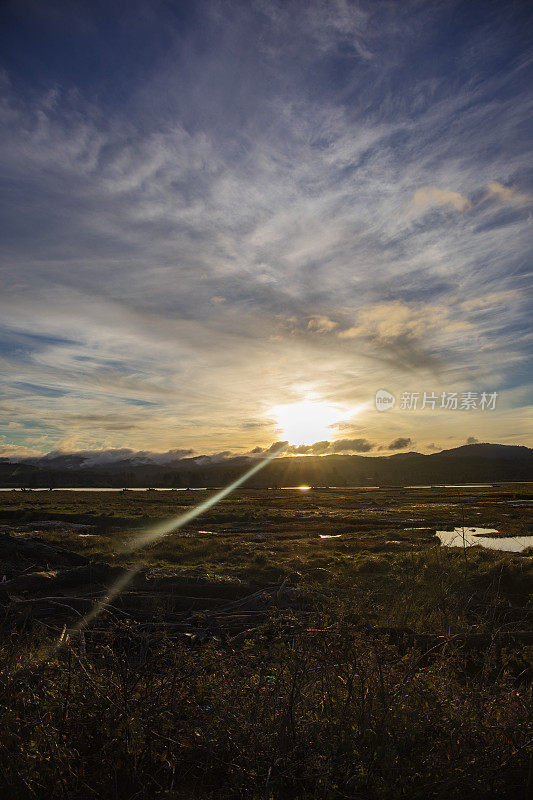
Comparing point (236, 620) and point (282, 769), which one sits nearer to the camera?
point (282, 769)

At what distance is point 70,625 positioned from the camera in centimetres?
870

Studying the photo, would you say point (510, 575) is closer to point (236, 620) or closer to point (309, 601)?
point (309, 601)

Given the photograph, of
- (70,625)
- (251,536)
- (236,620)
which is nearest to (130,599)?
(70,625)

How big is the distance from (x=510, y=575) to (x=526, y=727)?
14.6 metres

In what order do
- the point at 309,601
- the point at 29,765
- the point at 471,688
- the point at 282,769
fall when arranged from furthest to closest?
the point at 309,601
the point at 471,688
the point at 282,769
the point at 29,765

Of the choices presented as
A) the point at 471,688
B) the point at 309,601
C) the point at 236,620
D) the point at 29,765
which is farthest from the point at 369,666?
the point at 309,601

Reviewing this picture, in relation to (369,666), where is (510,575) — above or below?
below

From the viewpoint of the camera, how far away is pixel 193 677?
14.8 ft

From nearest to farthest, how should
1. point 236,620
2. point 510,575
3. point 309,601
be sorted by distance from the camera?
point 236,620 < point 309,601 < point 510,575

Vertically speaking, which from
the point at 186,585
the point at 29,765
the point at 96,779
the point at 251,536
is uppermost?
the point at 29,765

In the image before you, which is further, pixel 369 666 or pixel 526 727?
pixel 369 666

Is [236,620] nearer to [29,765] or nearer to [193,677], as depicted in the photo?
[193,677]

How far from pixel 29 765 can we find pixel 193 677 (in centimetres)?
158

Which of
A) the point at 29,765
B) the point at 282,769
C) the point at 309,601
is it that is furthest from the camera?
the point at 309,601
